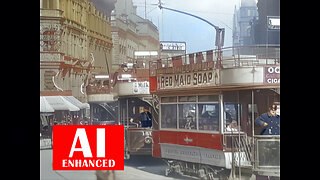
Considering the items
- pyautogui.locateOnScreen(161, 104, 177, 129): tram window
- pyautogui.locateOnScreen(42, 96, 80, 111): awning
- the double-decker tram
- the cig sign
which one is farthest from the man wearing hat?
pyautogui.locateOnScreen(42, 96, 80, 111): awning

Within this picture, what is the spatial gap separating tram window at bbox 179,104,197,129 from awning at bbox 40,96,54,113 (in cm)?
118

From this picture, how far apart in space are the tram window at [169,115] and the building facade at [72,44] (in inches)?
25.0

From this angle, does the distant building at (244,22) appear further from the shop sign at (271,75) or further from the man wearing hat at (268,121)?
the man wearing hat at (268,121)

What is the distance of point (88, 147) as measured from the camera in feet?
17.7

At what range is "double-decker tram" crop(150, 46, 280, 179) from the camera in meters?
5.20

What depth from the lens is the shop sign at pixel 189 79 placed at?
525 centimetres

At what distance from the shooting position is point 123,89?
5.47m

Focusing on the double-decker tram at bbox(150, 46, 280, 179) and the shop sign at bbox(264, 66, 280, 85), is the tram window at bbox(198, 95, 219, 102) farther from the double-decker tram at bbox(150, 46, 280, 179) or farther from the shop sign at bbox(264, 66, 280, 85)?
the shop sign at bbox(264, 66, 280, 85)

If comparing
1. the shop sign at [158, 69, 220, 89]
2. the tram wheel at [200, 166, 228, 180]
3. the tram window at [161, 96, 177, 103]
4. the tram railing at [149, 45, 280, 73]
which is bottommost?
the tram wheel at [200, 166, 228, 180]

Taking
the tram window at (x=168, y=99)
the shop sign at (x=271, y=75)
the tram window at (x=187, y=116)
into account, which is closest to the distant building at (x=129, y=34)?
the tram window at (x=168, y=99)

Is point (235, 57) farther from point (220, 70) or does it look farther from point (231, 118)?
point (231, 118)
